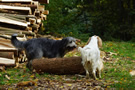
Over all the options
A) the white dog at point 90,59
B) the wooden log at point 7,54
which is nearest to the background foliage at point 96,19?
the wooden log at point 7,54

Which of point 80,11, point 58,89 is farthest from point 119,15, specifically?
point 58,89

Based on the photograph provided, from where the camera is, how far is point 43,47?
677 centimetres

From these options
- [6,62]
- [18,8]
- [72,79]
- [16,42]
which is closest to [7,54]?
[6,62]

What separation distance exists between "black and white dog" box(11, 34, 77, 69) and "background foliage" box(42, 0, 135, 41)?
24.6 feet

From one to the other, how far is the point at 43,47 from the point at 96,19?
10.5 metres

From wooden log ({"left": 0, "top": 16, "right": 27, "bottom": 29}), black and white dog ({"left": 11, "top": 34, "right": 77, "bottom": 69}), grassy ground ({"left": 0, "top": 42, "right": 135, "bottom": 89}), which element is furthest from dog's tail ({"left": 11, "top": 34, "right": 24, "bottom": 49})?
wooden log ({"left": 0, "top": 16, "right": 27, "bottom": 29})

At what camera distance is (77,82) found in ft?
17.5

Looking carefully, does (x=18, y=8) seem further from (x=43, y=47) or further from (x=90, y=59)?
(x=90, y=59)

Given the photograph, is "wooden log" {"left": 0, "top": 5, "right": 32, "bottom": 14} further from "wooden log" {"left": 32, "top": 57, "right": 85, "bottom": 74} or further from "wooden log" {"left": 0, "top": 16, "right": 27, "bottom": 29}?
"wooden log" {"left": 32, "top": 57, "right": 85, "bottom": 74}

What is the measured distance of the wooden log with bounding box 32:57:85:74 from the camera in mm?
6023

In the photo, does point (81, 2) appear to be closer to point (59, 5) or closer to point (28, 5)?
point (59, 5)

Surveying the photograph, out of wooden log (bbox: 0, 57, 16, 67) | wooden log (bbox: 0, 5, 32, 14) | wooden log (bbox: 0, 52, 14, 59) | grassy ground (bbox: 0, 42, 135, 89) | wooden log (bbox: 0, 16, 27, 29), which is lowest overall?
grassy ground (bbox: 0, 42, 135, 89)

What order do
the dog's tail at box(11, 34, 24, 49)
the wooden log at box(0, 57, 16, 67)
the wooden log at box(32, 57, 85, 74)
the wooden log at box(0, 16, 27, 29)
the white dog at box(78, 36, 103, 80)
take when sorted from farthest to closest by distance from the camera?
the wooden log at box(0, 16, 27, 29), the wooden log at box(0, 57, 16, 67), the dog's tail at box(11, 34, 24, 49), the wooden log at box(32, 57, 85, 74), the white dog at box(78, 36, 103, 80)

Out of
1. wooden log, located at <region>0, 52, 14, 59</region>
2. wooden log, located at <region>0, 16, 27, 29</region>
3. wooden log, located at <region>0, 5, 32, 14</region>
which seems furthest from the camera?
wooden log, located at <region>0, 5, 32, 14</region>
